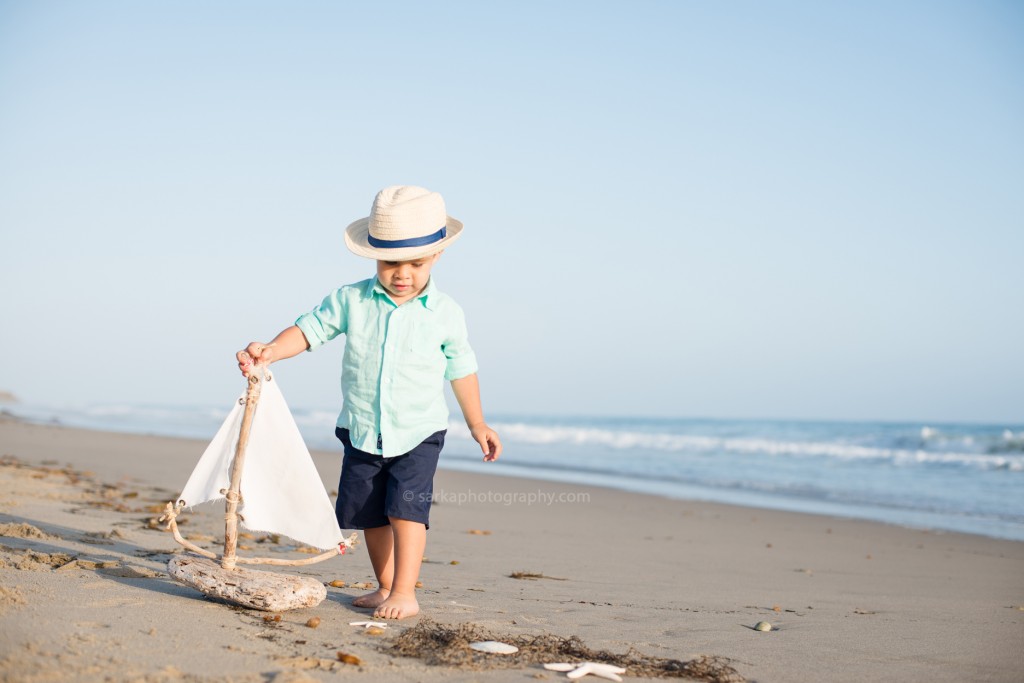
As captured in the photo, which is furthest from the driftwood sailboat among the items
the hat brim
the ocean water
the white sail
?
the ocean water

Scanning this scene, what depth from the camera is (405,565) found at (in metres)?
3.28

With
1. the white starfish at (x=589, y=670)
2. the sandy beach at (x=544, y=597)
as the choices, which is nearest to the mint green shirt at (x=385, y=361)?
the sandy beach at (x=544, y=597)

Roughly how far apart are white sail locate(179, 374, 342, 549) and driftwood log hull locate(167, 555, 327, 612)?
191 mm

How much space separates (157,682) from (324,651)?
564 mm

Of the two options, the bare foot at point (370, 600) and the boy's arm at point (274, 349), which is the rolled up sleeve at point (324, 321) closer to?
the boy's arm at point (274, 349)

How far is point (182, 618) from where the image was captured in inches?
110

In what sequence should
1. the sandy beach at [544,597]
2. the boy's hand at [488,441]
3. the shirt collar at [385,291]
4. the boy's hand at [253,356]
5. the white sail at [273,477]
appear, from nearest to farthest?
the sandy beach at [544,597], the boy's hand at [253,356], the white sail at [273,477], the shirt collar at [385,291], the boy's hand at [488,441]

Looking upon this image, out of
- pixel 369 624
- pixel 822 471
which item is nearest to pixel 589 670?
pixel 369 624

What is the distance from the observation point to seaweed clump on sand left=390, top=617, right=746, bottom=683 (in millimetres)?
2586

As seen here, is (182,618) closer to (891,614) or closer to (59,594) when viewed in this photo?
(59,594)

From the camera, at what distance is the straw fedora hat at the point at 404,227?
334 cm

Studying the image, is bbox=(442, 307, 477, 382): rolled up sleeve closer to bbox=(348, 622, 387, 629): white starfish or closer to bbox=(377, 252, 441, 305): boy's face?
bbox=(377, 252, 441, 305): boy's face

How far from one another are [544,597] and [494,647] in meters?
1.25

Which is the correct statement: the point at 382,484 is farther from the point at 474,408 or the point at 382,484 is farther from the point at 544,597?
the point at 544,597
